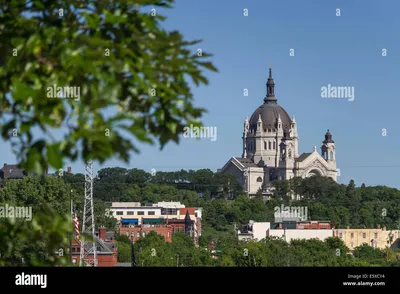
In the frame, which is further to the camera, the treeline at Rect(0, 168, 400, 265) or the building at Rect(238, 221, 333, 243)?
the building at Rect(238, 221, 333, 243)

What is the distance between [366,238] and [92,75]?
4672 inches

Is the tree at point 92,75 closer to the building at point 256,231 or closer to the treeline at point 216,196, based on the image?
the treeline at point 216,196

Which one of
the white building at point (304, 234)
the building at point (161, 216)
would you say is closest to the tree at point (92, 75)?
the white building at point (304, 234)

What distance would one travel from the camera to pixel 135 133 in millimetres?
7848

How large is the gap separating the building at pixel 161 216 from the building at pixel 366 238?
15.4 metres

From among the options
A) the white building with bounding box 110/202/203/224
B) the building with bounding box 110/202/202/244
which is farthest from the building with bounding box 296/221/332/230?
the white building with bounding box 110/202/203/224

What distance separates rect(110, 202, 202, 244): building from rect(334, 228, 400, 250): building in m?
15.4

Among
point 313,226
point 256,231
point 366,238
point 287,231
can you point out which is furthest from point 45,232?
point 313,226

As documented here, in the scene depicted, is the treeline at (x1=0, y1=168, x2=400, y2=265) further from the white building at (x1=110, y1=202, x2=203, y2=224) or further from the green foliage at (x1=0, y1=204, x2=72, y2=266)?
the green foliage at (x1=0, y1=204, x2=72, y2=266)

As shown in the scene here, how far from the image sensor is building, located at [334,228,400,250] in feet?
404

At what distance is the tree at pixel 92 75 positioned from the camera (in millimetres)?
7820
